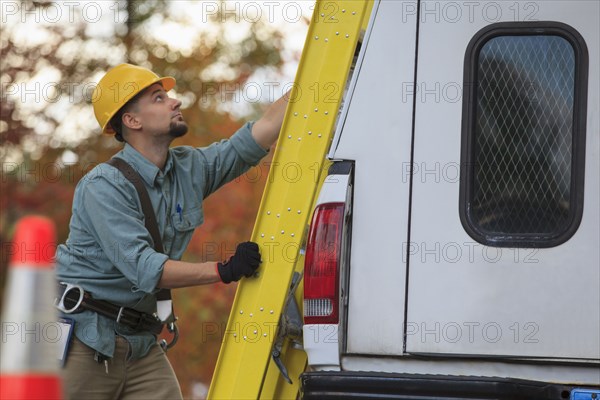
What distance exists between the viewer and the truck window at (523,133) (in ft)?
11.4

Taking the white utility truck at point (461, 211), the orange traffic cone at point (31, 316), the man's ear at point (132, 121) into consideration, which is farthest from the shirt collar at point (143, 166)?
the orange traffic cone at point (31, 316)

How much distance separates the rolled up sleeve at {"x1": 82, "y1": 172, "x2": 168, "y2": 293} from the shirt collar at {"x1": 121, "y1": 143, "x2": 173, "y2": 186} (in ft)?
0.46

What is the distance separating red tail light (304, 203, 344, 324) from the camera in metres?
3.51

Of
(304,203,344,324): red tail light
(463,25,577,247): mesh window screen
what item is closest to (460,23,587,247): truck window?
(463,25,577,247): mesh window screen

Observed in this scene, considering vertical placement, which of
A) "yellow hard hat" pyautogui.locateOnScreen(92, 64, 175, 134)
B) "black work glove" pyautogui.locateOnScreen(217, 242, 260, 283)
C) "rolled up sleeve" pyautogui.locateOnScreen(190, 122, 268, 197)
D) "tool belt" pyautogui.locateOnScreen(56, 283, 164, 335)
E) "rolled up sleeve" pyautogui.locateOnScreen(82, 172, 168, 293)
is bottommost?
"tool belt" pyautogui.locateOnScreen(56, 283, 164, 335)

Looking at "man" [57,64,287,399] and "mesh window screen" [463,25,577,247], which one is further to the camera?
"man" [57,64,287,399]

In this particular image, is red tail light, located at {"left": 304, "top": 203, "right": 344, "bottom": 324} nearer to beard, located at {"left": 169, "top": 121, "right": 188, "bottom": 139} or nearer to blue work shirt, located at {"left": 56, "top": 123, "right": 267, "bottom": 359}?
blue work shirt, located at {"left": 56, "top": 123, "right": 267, "bottom": 359}

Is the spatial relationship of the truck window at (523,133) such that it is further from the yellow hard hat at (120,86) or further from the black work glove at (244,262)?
the yellow hard hat at (120,86)

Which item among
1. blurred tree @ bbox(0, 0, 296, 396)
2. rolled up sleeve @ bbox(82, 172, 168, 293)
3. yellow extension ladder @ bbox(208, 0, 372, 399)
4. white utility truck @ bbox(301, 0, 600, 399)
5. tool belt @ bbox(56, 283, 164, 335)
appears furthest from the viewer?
blurred tree @ bbox(0, 0, 296, 396)

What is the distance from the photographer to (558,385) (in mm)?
3398

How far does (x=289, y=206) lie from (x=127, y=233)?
0.70 meters

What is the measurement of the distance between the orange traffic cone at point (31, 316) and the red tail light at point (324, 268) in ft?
3.49

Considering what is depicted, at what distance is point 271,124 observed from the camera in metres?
4.68

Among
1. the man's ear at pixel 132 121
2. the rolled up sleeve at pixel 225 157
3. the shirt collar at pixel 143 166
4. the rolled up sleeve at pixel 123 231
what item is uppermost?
the man's ear at pixel 132 121
